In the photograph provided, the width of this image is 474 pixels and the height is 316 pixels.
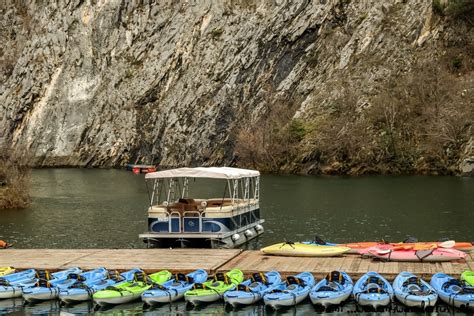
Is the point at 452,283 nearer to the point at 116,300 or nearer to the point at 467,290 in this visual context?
the point at 467,290

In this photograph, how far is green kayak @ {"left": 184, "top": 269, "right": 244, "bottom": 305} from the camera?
29891 mm

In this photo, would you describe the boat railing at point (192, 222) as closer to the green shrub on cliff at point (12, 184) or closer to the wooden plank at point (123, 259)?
the wooden plank at point (123, 259)

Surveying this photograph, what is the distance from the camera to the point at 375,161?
118 meters

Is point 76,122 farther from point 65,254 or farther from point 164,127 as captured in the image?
point 65,254

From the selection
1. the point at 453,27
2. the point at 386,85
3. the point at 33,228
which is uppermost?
the point at 453,27

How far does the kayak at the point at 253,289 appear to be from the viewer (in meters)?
29.5

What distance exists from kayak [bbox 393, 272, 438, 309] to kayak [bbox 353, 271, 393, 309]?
0.41 metres

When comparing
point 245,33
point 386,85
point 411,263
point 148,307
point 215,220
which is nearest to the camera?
point 148,307

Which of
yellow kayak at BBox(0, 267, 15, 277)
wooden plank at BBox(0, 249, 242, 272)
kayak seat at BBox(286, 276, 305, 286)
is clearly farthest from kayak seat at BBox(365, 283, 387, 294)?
yellow kayak at BBox(0, 267, 15, 277)

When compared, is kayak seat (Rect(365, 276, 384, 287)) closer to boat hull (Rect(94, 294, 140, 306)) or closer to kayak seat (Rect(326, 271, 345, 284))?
kayak seat (Rect(326, 271, 345, 284))

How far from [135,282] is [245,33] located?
12285cm

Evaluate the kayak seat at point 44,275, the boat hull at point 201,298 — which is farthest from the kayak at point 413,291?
the kayak seat at point 44,275

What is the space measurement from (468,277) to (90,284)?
53.5 feet

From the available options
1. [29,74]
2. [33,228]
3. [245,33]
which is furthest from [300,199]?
[29,74]
